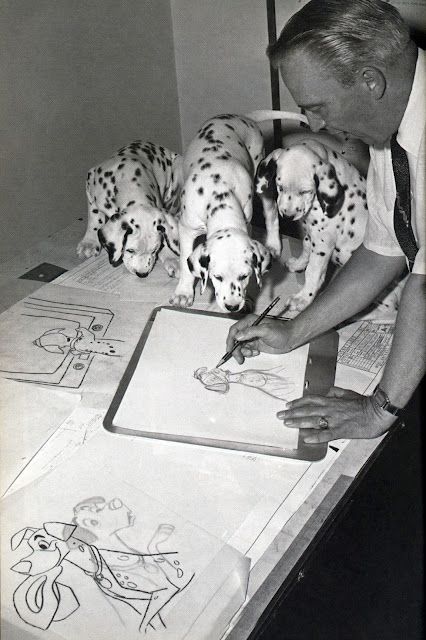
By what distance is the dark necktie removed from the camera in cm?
163

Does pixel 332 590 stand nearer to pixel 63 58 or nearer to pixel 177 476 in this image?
pixel 177 476

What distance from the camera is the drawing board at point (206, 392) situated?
5.52 ft

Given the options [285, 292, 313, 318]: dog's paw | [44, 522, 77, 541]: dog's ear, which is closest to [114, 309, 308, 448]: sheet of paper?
[285, 292, 313, 318]: dog's paw

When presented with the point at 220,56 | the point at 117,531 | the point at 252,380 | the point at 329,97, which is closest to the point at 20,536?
the point at 117,531

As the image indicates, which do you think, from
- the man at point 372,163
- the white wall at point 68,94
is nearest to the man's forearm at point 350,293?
the man at point 372,163

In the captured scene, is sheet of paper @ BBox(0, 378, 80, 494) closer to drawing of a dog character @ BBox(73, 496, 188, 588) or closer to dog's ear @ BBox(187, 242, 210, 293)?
drawing of a dog character @ BBox(73, 496, 188, 588)

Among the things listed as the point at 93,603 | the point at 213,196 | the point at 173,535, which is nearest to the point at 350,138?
the point at 213,196

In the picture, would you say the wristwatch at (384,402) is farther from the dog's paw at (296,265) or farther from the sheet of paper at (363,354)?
the dog's paw at (296,265)

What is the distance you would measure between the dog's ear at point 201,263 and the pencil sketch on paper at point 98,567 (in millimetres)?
767

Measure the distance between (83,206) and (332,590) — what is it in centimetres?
204

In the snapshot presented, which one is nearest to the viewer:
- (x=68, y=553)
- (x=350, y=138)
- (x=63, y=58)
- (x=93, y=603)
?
(x=93, y=603)

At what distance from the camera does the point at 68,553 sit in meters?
1.39

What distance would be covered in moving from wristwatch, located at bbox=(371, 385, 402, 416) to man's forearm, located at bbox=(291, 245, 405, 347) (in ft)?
1.02

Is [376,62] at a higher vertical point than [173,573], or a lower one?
higher
